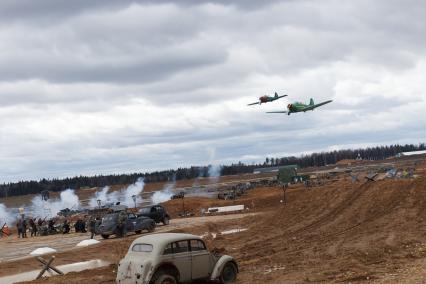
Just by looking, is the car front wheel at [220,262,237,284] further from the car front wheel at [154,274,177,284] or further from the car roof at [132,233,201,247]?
the car front wheel at [154,274,177,284]

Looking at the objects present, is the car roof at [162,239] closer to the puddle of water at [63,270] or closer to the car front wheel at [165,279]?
the car front wheel at [165,279]

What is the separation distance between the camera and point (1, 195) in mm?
173250

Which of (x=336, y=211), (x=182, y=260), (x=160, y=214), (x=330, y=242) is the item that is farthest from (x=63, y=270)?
(x=160, y=214)

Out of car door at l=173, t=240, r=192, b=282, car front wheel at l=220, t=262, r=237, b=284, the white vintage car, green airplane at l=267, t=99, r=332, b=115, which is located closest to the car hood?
the white vintage car

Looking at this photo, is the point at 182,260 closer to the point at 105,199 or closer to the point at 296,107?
the point at 296,107

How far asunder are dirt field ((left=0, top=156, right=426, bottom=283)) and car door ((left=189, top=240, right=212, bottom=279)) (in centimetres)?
172

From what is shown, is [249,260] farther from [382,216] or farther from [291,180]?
[291,180]

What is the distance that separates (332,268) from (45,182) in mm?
176593

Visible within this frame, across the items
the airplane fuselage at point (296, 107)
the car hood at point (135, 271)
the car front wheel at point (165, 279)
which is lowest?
the car front wheel at point (165, 279)

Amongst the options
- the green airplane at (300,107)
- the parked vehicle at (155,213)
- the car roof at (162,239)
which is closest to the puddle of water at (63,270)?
the car roof at (162,239)

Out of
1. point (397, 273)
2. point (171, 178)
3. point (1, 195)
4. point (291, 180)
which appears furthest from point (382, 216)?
point (1, 195)

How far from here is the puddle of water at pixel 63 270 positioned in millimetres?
21589

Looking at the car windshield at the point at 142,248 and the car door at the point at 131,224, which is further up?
the car windshield at the point at 142,248

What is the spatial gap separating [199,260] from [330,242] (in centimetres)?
1012
